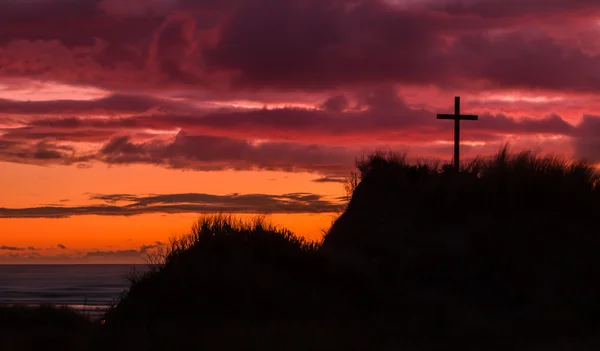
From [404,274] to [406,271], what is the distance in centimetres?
15

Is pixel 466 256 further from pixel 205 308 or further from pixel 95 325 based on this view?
pixel 95 325

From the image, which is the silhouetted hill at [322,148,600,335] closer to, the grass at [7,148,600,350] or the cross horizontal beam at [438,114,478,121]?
the grass at [7,148,600,350]

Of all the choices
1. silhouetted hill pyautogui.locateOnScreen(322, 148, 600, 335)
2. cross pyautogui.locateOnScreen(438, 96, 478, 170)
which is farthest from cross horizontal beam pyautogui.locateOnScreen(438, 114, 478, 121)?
silhouetted hill pyautogui.locateOnScreen(322, 148, 600, 335)

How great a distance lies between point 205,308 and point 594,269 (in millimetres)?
11952

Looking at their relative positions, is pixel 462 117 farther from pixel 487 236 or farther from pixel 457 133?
pixel 487 236

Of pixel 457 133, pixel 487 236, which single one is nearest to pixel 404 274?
pixel 487 236

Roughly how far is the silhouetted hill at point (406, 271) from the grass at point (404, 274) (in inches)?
1.8

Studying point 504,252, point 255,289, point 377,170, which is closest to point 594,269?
point 504,252

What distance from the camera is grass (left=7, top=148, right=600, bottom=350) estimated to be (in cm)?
1923

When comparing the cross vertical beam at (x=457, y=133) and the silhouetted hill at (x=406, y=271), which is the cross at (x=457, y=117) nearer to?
the cross vertical beam at (x=457, y=133)

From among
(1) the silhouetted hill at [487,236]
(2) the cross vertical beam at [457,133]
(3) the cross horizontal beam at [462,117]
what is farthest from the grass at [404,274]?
(3) the cross horizontal beam at [462,117]

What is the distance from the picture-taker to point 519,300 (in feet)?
78.2

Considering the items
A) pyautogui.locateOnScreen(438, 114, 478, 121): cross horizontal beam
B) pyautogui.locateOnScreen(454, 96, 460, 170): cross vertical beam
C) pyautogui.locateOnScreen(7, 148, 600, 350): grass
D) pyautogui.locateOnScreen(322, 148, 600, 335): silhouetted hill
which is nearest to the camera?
pyautogui.locateOnScreen(7, 148, 600, 350): grass

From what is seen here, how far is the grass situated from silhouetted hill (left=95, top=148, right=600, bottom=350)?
0.15ft
